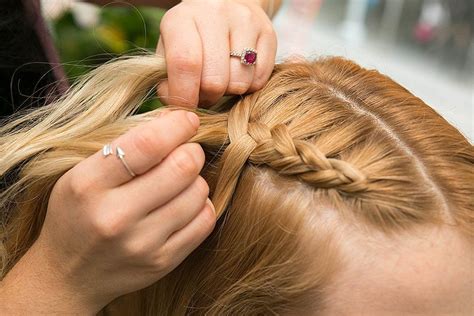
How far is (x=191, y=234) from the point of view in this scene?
790 millimetres

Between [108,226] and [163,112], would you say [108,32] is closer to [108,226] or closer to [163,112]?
[163,112]

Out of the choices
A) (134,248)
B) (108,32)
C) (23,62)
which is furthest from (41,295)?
(108,32)

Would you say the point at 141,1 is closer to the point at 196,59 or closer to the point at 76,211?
the point at 196,59

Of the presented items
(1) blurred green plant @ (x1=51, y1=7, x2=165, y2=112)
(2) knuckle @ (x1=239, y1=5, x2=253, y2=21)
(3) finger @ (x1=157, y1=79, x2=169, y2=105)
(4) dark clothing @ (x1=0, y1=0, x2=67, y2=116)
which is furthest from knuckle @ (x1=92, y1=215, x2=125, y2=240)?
(1) blurred green plant @ (x1=51, y1=7, x2=165, y2=112)

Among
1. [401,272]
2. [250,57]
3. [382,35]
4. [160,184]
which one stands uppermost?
[250,57]

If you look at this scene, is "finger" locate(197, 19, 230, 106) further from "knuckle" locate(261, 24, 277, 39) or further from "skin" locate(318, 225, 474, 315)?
"skin" locate(318, 225, 474, 315)

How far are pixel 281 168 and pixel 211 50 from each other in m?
0.17

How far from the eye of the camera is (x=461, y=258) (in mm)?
845

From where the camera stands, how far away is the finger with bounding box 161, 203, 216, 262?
78cm

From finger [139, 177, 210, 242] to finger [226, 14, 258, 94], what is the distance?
152mm

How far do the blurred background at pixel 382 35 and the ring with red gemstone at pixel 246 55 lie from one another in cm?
108

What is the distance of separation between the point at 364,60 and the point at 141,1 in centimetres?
98

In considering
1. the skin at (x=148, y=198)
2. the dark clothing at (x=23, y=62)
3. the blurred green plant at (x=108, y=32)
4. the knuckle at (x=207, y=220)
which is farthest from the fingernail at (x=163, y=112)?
the blurred green plant at (x=108, y=32)

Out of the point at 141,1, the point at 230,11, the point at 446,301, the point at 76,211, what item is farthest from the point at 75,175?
the point at 141,1
